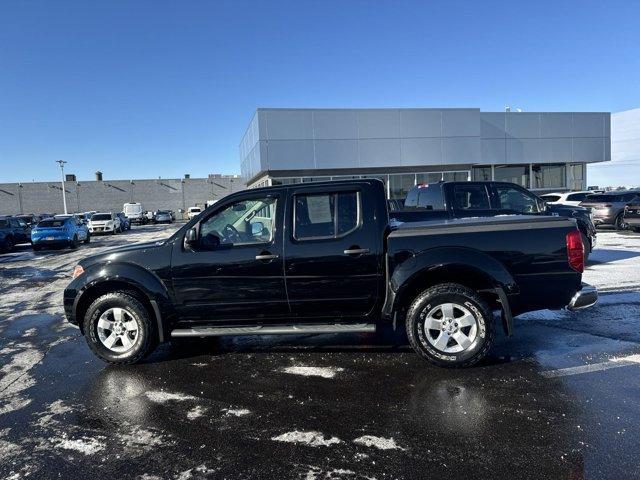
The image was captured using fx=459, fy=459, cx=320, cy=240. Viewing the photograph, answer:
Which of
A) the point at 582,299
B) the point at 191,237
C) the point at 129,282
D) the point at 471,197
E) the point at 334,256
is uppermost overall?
the point at 471,197

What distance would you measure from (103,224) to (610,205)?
3273 centimetres

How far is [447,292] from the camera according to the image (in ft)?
15.4

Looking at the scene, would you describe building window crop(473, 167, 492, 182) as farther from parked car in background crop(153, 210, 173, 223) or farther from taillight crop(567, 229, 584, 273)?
parked car in background crop(153, 210, 173, 223)

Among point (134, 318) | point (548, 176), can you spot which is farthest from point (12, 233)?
point (548, 176)

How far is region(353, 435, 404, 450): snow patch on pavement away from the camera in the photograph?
3.33 meters

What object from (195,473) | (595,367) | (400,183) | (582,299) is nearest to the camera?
(195,473)

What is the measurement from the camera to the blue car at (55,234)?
22.5m

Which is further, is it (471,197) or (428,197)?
(428,197)

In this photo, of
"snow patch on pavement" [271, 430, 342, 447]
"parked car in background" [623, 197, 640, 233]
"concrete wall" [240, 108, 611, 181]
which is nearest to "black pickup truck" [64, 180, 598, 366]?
"snow patch on pavement" [271, 430, 342, 447]

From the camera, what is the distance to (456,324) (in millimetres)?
4742

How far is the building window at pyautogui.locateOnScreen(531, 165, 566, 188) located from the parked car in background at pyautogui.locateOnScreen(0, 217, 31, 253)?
34777mm

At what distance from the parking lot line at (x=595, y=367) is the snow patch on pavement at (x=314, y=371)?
209cm

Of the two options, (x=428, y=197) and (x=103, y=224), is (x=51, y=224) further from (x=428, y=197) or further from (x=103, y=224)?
(x=428, y=197)

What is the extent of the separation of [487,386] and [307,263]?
2.13 m
